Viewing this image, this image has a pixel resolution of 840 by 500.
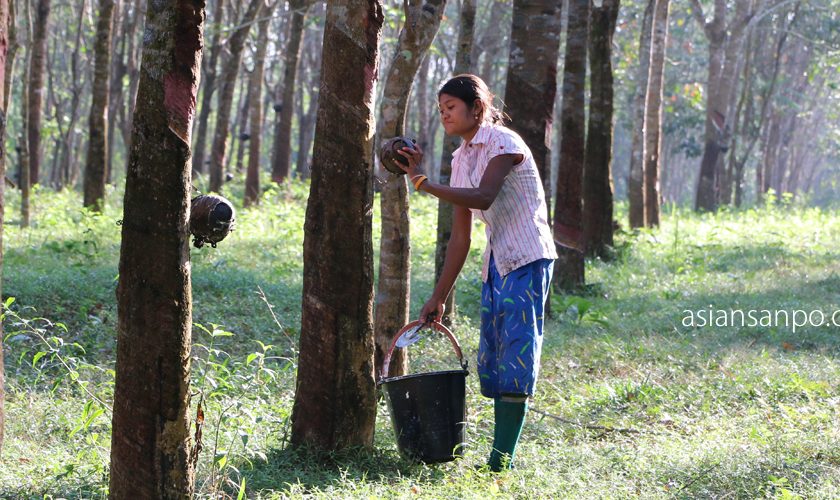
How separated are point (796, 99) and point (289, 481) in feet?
132

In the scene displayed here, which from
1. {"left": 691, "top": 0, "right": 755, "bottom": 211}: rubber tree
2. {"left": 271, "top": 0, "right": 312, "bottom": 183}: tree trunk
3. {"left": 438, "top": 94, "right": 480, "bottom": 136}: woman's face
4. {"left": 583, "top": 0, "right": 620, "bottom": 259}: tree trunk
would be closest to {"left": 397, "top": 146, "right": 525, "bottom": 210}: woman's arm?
{"left": 438, "top": 94, "right": 480, "bottom": 136}: woman's face

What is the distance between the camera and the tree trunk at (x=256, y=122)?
16.6 m

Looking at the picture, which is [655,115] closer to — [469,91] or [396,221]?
[396,221]

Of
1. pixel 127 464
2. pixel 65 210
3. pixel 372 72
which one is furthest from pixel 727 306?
pixel 65 210

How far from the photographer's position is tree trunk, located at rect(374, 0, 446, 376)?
536 centimetres

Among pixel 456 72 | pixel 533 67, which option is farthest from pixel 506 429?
pixel 456 72

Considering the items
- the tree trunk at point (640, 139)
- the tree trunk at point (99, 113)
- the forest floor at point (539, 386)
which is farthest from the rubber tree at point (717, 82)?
the tree trunk at point (99, 113)

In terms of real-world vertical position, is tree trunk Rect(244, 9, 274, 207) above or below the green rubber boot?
above

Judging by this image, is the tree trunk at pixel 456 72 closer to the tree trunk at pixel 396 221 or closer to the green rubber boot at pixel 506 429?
the tree trunk at pixel 396 221

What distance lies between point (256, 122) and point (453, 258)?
12.6 m

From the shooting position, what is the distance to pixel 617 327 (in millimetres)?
8344

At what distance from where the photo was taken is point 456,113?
437cm

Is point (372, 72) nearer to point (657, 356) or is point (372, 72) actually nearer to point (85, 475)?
point (85, 475)

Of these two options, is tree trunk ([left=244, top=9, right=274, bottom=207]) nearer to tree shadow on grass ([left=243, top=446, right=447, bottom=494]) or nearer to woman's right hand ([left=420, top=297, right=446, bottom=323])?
woman's right hand ([left=420, top=297, right=446, bottom=323])
